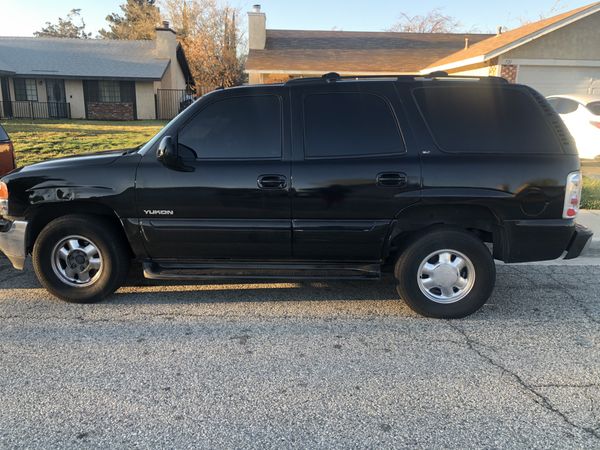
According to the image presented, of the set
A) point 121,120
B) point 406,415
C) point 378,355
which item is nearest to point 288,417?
point 406,415

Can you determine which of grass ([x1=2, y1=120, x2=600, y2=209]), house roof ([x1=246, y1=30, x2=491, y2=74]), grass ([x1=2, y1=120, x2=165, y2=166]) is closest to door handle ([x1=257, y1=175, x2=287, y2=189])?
grass ([x1=2, y1=120, x2=600, y2=209])

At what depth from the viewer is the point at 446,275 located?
13.6ft

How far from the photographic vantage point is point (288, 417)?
283cm

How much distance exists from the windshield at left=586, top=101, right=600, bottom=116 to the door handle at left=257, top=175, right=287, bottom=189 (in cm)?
1153

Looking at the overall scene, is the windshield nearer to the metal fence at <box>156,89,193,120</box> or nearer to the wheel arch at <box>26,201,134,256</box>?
the wheel arch at <box>26,201,134,256</box>

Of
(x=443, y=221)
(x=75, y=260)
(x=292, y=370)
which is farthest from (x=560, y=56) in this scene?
(x=75, y=260)

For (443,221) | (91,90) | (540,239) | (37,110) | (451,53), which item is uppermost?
(451,53)

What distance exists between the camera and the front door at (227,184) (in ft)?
13.5

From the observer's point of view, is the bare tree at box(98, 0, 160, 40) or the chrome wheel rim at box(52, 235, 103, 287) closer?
the chrome wheel rim at box(52, 235, 103, 287)

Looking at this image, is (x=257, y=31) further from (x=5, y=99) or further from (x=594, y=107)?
(x=594, y=107)

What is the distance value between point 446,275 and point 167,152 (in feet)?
8.31

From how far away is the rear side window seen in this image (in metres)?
4.07

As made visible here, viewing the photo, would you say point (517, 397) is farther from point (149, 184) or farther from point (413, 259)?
point (149, 184)

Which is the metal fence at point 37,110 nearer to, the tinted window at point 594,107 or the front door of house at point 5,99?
the front door of house at point 5,99
